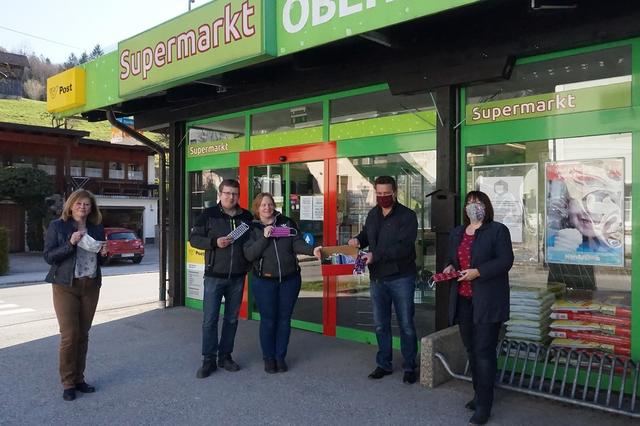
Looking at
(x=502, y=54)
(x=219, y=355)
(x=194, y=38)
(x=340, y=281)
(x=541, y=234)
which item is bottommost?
(x=219, y=355)

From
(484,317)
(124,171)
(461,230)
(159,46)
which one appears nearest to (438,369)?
(484,317)

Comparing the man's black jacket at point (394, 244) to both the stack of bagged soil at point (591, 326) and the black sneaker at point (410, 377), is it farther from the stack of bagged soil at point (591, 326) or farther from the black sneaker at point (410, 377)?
the stack of bagged soil at point (591, 326)

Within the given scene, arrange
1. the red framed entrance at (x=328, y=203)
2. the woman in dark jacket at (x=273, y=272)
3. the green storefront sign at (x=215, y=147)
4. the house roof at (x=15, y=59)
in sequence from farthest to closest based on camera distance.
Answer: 1. the house roof at (x=15, y=59)
2. the green storefront sign at (x=215, y=147)
3. the red framed entrance at (x=328, y=203)
4. the woman in dark jacket at (x=273, y=272)

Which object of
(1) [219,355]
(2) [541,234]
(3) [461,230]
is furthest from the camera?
(1) [219,355]

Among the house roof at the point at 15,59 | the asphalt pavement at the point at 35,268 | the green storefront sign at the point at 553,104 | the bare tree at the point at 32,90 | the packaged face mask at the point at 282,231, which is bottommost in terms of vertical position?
the asphalt pavement at the point at 35,268

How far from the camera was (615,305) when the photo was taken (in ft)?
13.9

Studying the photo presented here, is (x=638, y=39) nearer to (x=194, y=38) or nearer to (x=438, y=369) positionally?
Result: (x=438, y=369)

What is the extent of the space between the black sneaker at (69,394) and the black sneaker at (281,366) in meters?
1.77

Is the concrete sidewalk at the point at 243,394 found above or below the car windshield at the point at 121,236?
below

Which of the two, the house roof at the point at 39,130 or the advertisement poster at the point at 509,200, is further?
the house roof at the point at 39,130

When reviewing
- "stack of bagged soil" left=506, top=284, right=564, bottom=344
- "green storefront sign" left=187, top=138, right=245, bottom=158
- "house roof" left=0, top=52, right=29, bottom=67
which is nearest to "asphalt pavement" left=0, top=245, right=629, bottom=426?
"stack of bagged soil" left=506, top=284, right=564, bottom=344

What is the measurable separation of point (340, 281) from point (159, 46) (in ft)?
11.4

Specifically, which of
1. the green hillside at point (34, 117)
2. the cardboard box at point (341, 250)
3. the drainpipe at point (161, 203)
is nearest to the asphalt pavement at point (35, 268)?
the drainpipe at point (161, 203)

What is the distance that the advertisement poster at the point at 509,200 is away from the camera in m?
4.73
